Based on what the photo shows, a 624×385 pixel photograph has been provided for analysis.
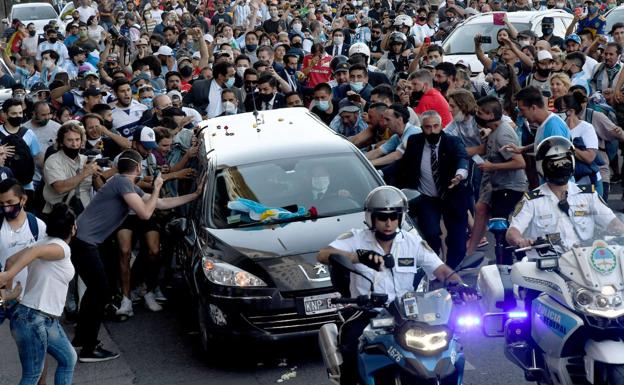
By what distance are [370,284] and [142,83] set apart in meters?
10.6

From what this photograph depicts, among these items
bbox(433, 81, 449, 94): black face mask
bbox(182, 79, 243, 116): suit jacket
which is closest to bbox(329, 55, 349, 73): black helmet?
bbox(182, 79, 243, 116): suit jacket

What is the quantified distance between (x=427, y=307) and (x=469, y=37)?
15922 mm

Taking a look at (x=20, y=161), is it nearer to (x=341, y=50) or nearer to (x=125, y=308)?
(x=125, y=308)

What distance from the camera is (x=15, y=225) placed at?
27.5 feet

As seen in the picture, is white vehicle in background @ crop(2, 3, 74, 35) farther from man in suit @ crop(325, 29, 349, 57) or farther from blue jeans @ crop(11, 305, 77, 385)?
blue jeans @ crop(11, 305, 77, 385)

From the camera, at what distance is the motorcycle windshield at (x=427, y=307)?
19.1 feet

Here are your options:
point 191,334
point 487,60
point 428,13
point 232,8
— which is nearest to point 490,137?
point 191,334

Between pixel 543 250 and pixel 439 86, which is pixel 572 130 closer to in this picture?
pixel 439 86

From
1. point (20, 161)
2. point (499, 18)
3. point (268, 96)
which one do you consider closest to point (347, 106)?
point (268, 96)

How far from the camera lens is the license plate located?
8742 millimetres

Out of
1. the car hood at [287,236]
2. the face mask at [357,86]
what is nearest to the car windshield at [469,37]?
the face mask at [357,86]

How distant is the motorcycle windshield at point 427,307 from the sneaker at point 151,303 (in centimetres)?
575

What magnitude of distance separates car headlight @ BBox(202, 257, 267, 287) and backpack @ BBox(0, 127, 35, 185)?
395 centimetres

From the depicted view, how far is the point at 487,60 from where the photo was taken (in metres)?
17.8
